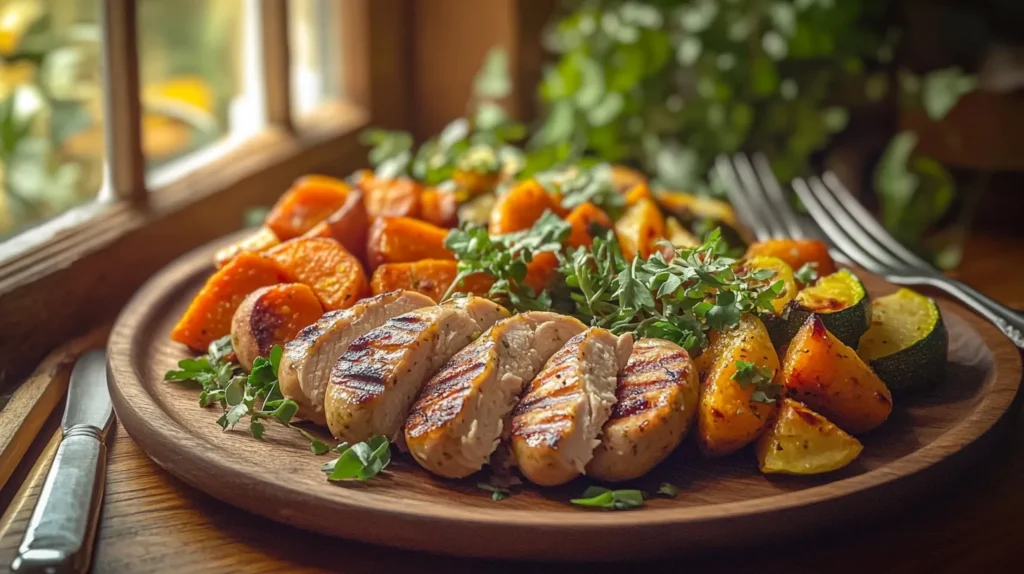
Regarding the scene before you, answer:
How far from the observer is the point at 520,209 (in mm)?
2125

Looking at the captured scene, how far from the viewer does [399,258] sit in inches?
80.4

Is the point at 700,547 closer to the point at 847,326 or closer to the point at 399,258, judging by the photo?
the point at 847,326

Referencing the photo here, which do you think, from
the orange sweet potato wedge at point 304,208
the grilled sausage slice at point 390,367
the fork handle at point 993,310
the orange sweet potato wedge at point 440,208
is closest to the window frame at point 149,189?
the orange sweet potato wedge at point 304,208

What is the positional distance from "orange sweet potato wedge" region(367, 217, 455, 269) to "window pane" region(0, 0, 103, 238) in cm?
75

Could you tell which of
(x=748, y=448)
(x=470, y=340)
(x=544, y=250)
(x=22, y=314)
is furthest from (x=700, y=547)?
(x=22, y=314)

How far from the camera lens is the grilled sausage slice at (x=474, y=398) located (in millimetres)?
1440

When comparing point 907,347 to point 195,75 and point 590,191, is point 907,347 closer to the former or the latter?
point 590,191

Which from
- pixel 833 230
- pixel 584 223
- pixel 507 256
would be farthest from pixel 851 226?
pixel 507 256

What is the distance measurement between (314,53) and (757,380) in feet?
7.54

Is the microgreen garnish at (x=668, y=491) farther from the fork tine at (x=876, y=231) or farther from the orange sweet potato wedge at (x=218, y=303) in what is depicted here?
the fork tine at (x=876, y=231)

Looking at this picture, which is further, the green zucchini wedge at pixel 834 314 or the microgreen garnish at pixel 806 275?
the microgreen garnish at pixel 806 275

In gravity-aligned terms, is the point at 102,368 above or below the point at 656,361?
below

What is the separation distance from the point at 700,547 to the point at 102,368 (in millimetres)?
1146

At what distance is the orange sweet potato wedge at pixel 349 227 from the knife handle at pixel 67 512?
658mm
